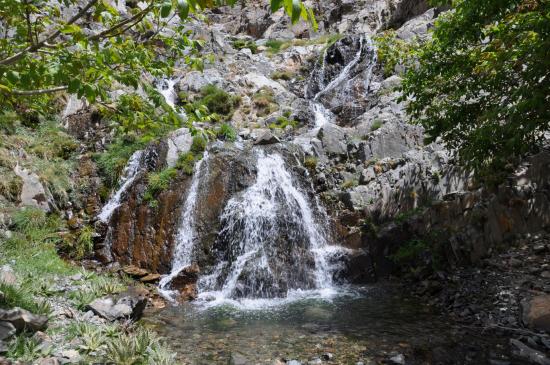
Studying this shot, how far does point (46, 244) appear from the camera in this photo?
10.4 m

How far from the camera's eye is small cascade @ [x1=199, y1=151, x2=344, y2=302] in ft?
32.6

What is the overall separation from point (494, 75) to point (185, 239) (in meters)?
8.74

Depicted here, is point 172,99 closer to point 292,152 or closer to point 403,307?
point 292,152

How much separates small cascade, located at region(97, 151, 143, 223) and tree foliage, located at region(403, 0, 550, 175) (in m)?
9.50

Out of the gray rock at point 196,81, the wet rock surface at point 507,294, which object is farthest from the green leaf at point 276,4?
the gray rock at point 196,81

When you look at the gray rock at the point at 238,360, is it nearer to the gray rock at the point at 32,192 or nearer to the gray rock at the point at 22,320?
the gray rock at the point at 22,320

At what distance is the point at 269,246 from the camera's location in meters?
11.0

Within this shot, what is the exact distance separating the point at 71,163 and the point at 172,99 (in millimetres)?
8090

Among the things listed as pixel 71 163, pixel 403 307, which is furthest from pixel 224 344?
pixel 71 163

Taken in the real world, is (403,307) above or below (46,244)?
below

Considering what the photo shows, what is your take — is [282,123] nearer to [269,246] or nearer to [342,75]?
[342,75]

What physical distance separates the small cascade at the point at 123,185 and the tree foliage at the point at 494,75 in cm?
950

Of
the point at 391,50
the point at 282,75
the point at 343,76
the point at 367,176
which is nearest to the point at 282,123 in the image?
the point at 343,76

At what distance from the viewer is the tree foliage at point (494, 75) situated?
5.07 metres
